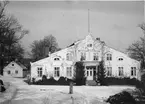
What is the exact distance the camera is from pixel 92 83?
2742 cm

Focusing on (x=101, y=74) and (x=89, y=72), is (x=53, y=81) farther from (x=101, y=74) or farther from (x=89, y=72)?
(x=101, y=74)

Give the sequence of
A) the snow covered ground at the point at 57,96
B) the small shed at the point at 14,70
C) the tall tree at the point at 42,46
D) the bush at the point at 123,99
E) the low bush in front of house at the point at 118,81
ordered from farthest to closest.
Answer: the small shed at the point at 14,70 < the tall tree at the point at 42,46 < the low bush in front of house at the point at 118,81 < the snow covered ground at the point at 57,96 < the bush at the point at 123,99

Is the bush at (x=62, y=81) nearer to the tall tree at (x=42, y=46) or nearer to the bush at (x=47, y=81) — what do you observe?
the bush at (x=47, y=81)

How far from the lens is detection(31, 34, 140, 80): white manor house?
28.8m

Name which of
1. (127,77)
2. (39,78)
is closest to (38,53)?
(39,78)

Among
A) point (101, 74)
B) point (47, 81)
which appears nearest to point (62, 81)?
point (47, 81)

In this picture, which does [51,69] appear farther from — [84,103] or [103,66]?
[84,103]

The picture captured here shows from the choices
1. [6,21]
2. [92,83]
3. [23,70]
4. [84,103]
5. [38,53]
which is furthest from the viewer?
[23,70]

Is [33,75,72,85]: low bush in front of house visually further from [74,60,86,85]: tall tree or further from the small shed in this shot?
the small shed

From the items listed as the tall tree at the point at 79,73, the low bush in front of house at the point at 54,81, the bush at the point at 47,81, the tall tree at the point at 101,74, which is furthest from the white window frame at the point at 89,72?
the bush at the point at 47,81

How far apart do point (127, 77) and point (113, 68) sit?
2.29 meters

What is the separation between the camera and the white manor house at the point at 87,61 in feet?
94.4

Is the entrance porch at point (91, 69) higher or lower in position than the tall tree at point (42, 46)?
lower

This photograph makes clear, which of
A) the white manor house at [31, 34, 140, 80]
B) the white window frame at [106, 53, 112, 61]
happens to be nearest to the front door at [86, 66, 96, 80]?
the white manor house at [31, 34, 140, 80]
